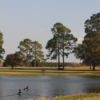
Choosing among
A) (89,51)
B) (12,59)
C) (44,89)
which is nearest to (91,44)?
(89,51)

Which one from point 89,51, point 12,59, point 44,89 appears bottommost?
point 44,89

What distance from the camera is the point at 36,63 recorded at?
14125 cm

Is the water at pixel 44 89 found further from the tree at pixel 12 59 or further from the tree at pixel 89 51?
the tree at pixel 12 59

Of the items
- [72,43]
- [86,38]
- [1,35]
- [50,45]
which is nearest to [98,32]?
[86,38]

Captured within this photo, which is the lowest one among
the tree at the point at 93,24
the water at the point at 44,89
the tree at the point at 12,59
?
the water at the point at 44,89

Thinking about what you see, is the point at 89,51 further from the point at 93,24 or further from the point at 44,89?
the point at 44,89

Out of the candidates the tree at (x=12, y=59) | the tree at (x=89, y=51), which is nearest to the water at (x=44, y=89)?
the tree at (x=89, y=51)

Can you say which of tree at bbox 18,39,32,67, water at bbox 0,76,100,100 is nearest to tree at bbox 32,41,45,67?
tree at bbox 18,39,32,67

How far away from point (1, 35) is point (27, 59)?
1322 inches

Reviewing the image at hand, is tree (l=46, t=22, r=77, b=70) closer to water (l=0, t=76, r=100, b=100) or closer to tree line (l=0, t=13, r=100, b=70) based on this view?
tree line (l=0, t=13, r=100, b=70)

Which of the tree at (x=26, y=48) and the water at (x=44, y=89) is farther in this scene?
the tree at (x=26, y=48)

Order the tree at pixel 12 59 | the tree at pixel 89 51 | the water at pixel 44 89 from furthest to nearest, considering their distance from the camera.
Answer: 1. the tree at pixel 12 59
2. the tree at pixel 89 51
3. the water at pixel 44 89

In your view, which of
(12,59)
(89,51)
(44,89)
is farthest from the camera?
(12,59)

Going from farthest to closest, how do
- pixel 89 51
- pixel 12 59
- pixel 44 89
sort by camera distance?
pixel 12 59, pixel 89 51, pixel 44 89
